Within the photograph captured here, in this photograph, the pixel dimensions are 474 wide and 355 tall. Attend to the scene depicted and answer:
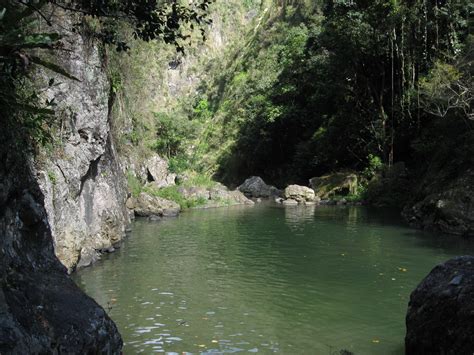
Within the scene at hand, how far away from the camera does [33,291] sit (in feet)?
14.6

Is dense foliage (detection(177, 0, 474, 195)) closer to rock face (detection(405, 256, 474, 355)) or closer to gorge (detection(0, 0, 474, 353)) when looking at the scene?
gorge (detection(0, 0, 474, 353))

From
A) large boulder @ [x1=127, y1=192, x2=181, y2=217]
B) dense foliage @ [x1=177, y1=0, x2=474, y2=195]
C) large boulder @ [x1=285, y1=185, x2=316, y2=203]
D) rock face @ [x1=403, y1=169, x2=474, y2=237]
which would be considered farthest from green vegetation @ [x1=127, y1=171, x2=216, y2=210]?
rock face @ [x1=403, y1=169, x2=474, y2=237]

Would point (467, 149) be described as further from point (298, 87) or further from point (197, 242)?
point (298, 87)

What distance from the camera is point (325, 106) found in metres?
39.5

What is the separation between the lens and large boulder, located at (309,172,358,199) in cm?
3234

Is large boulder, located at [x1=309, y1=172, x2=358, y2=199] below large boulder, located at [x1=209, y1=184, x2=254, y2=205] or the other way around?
the other way around

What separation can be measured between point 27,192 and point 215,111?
63145mm

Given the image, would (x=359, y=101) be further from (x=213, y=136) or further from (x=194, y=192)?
(x=213, y=136)

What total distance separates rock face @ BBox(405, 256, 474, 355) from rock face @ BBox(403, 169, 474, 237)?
11.7 meters

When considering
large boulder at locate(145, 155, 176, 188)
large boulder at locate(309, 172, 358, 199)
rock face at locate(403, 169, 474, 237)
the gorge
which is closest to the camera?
the gorge

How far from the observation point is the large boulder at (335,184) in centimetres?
3234

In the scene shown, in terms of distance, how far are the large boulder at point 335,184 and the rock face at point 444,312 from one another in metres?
25.5

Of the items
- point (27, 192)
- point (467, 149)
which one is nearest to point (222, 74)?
point (467, 149)

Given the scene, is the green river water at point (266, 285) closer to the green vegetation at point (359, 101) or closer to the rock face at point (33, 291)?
the rock face at point (33, 291)
